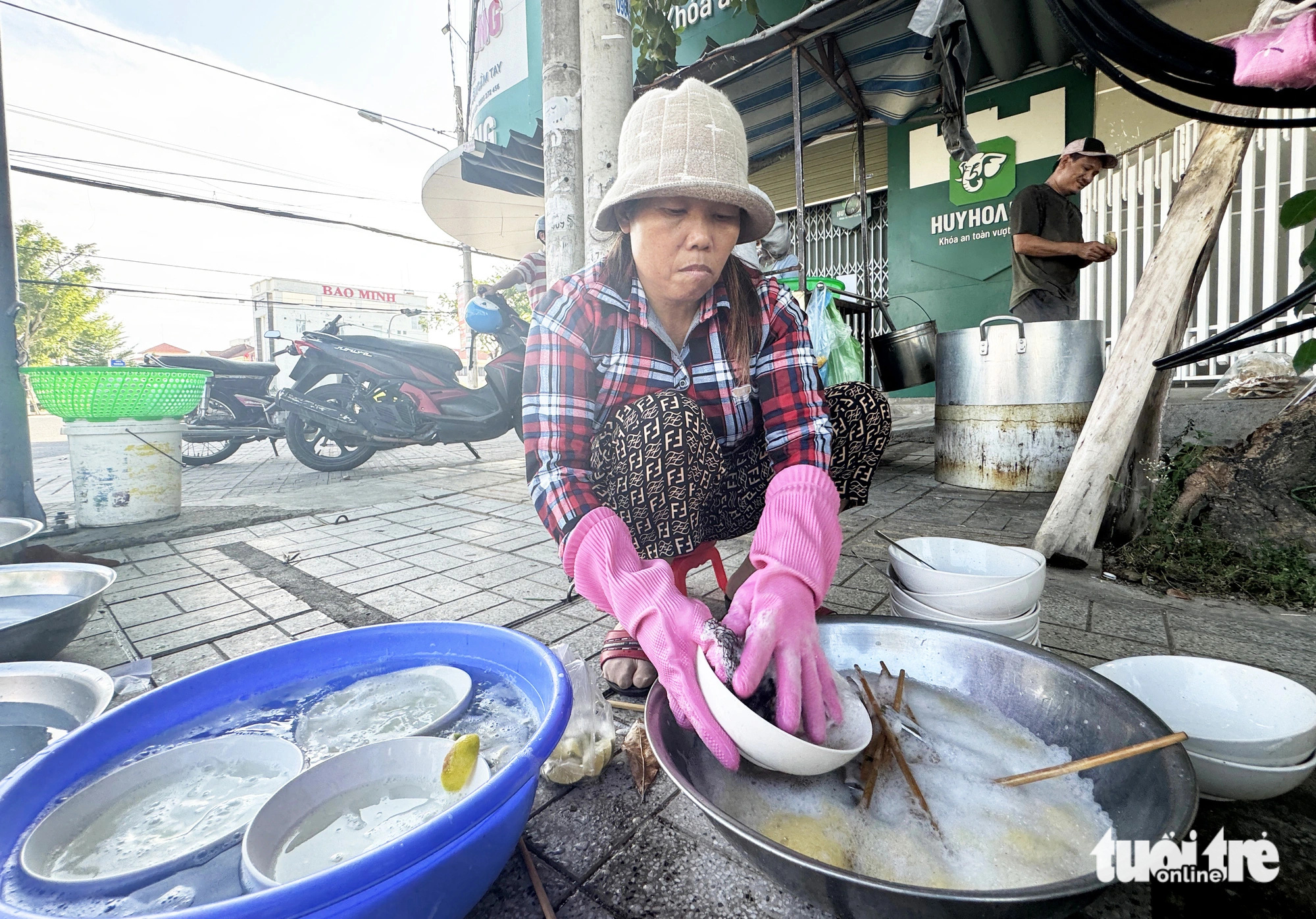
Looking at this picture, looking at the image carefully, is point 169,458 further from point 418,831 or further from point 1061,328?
point 1061,328

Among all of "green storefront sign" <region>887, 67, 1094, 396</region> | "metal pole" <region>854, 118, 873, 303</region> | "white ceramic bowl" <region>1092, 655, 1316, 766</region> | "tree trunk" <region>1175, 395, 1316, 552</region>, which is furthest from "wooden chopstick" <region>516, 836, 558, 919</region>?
"green storefront sign" <region>887, 67, 1094, 396</region>

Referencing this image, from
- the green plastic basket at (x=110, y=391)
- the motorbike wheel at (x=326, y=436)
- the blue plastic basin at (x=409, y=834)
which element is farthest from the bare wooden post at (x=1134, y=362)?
the motorbike wheel at (x=326, y=436)

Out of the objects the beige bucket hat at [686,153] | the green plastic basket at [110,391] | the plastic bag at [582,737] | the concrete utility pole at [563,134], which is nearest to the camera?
the plastic bag at [582,737]

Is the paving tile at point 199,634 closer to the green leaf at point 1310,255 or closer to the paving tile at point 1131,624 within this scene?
the paving tile at point 1131,624

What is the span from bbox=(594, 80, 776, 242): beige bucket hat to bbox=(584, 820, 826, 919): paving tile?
116 cm

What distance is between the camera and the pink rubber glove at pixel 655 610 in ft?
2.95

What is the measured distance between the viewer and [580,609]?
189cm

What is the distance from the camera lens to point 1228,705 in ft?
3.38

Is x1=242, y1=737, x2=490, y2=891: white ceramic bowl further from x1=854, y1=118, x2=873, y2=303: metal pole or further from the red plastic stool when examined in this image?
x1=854, y1=118, x2=873, y2=303: metal pole

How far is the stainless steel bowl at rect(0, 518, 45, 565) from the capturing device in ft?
6.01

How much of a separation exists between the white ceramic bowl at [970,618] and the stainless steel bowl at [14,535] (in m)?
2.52

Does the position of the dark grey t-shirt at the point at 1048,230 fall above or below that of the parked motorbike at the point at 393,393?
above

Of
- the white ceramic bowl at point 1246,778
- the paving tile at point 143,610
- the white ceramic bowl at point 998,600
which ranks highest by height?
the white ceramic bowl at point 998,600

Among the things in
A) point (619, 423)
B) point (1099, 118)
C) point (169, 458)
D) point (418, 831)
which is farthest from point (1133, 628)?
point (1099, 118)
